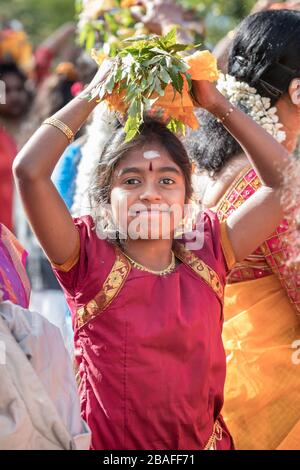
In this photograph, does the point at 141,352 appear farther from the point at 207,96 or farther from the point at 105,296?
the point at 207,96

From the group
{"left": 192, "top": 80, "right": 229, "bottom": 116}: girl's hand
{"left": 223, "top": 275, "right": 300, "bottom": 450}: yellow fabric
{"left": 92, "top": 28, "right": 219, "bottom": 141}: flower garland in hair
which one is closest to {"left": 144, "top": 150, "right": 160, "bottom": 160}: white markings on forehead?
{"left": 92, "top": 28, "right": 219, "bottom": 141}: flower garland in hair

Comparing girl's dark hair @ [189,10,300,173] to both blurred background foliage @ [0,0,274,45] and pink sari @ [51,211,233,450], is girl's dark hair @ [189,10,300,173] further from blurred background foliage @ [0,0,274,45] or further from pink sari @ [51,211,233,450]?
blurred background foliage @ [0,0,274,45]

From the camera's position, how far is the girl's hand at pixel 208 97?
3.27 meters

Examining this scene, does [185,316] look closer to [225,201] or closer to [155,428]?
[155,428]

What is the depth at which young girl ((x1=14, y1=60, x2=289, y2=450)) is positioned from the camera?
3.10 meters

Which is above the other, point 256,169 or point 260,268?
point 256,169

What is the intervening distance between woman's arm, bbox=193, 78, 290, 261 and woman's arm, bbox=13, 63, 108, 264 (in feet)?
1.42

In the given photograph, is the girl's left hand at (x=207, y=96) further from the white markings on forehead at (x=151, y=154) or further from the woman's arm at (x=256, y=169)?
the white markings on forehead at (x=151, y=154)

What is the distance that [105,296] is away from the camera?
3148mm

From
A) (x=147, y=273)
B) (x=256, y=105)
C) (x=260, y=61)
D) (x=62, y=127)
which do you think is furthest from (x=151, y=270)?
(x=260, y=61)

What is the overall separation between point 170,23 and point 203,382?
2.95 m

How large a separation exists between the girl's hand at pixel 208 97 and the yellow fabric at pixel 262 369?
78 centimetres

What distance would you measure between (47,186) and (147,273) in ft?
1.44
